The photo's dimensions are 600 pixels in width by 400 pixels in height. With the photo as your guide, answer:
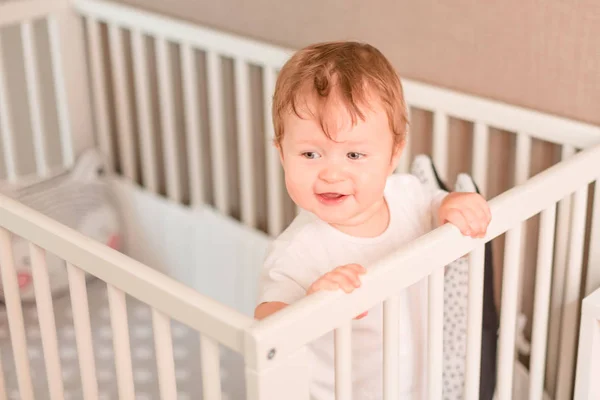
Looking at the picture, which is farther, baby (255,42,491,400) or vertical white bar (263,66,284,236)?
vertical white bar (263,66,284,236)

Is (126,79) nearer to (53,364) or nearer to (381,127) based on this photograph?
(53,364)

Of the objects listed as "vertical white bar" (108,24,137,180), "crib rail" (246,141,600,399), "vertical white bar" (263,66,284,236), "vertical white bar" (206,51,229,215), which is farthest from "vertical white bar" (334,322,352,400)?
"vertical white bar" (108,24,137,180)

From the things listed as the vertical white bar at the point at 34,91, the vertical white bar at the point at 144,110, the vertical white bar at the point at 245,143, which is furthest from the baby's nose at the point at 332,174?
the vertical white bar at the point at 34,91

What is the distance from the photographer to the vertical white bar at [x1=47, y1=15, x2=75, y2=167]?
2.17 metres

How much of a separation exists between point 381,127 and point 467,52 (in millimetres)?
561

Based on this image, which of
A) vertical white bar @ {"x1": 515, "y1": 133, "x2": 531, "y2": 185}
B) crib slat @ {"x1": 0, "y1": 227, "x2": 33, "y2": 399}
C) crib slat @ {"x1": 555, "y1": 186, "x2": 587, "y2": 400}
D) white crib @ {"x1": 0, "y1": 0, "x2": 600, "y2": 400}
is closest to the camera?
white crib @ {"x1": 0, "y1": 0, "x2": 600, "y2": 400}

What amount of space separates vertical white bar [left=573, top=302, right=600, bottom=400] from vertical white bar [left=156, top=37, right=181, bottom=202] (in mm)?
1058

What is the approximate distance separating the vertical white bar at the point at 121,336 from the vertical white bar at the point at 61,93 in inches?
47.5

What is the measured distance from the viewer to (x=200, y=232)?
2041 millimetres

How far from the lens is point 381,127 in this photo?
3.51ft

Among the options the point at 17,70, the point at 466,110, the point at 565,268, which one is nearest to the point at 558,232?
the point at 565,268

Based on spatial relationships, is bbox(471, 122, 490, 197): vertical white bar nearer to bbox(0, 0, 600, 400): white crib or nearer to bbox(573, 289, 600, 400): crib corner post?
bbox(0, 0, 600, 400): white crib

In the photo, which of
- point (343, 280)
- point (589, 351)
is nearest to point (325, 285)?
point (343, 280)

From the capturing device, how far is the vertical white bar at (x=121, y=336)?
1.08 metres
